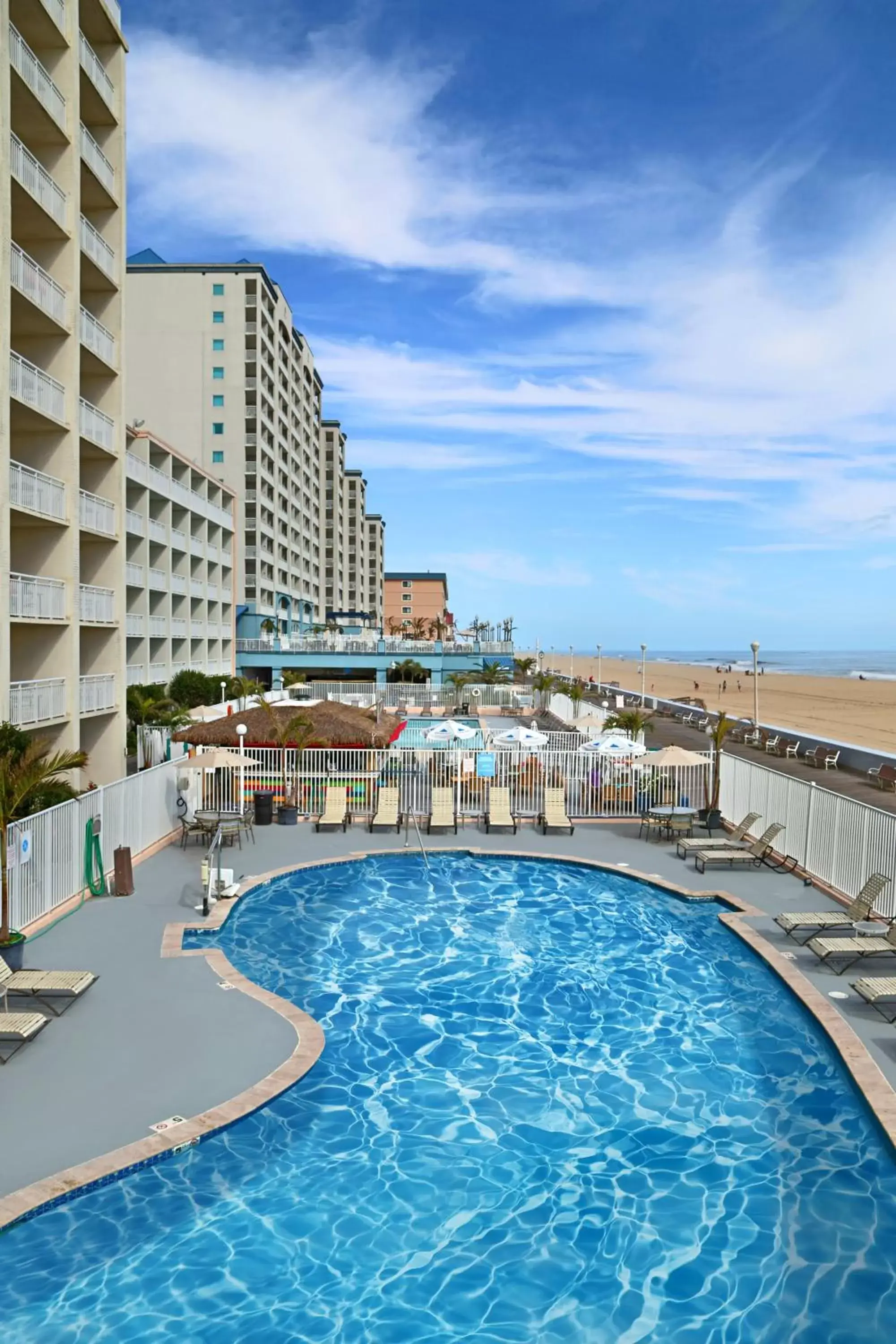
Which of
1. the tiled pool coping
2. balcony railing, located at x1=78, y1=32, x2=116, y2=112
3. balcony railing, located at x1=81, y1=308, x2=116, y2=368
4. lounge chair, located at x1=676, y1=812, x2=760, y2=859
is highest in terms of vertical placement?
balcony railing, located at x1=78, y1=32, x2=116, y2=112

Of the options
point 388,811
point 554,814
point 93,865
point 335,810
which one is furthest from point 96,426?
point 554,814

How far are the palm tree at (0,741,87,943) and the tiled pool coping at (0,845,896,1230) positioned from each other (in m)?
2.23

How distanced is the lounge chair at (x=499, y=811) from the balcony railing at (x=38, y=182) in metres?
17.4

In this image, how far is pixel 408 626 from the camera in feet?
456

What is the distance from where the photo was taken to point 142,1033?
30.1 ft

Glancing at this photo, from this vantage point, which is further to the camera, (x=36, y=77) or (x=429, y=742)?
(x=429, y=742)

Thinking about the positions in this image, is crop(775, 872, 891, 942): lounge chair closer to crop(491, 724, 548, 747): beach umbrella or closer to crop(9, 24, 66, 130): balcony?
crop(491, 724, 548, 747): beach umbrella

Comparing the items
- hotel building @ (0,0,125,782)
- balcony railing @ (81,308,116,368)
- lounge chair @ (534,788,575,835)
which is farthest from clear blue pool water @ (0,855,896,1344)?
balcony railing @ (81,308,116,368)

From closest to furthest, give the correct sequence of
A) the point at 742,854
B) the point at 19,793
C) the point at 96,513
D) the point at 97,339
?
1. the point at 19,793
2. the point at 742,854
3. the point at 96,513
4. the point at 97,339

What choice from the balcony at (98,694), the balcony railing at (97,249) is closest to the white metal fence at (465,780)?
the balcony at (98,694)

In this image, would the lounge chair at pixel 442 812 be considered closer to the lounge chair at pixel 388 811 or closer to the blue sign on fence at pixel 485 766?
the lounge chair at pixel 388 811

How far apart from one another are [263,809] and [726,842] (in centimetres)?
1031

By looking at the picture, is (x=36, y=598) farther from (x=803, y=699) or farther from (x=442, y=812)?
(x=803, y=699)

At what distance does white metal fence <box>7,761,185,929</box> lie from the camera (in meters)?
11.9
